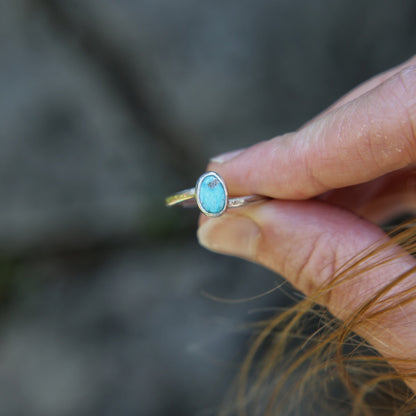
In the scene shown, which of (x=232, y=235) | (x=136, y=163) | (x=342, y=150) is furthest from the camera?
(x=136, y=163)

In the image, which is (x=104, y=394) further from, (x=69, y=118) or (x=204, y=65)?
(x=204, y=65)

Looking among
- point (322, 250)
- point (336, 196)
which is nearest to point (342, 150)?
point (322, 250)

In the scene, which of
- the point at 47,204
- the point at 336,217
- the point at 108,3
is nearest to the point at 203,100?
the point at 108,3

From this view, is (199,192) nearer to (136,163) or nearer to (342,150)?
(342,150)

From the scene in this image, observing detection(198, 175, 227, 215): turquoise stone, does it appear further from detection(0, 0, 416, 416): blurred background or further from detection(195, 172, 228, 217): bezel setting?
detection(0, 0, 416, 416): blurred background

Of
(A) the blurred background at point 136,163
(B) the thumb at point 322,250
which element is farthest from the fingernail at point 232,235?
(A) the blurred background at point 136,163

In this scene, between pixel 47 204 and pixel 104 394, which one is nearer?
pixel 104 394

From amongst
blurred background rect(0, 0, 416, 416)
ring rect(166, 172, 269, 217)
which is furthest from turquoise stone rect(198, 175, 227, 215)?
blurred background rect(0, 0, 416, 416)
